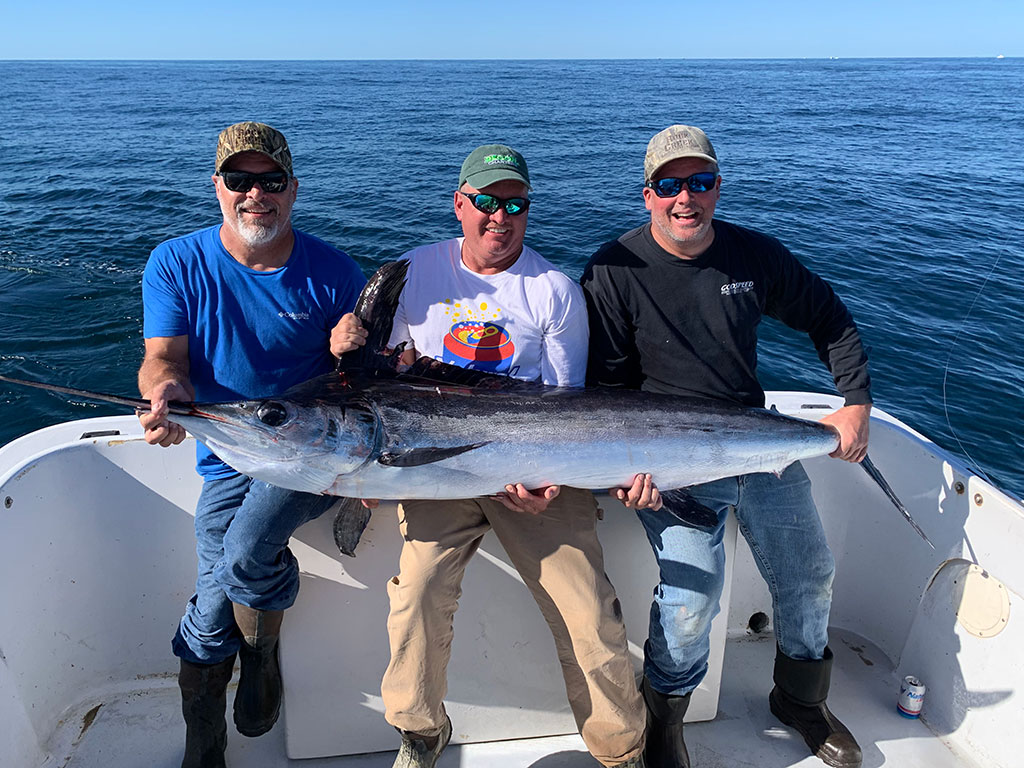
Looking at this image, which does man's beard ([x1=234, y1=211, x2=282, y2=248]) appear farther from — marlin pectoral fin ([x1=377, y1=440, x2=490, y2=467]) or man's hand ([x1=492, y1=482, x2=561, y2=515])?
man's hand ([x1=492, y1=482, x2=561, y2=515])

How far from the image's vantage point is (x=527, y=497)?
7.83 ft

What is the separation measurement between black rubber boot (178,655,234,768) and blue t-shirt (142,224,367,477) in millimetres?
647

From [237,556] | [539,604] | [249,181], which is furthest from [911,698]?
[249,181]

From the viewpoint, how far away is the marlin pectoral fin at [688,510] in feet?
8.13

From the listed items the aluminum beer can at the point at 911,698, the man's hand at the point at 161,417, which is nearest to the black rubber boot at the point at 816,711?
the aluminum beer can at the point at 911,698

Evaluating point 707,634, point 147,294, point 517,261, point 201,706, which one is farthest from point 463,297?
point 201,706

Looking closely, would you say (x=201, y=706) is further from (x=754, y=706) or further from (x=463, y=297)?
(x=754, y=706)

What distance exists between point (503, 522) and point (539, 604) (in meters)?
0.30

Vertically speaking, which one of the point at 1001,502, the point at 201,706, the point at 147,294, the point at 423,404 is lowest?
the point at 201,706

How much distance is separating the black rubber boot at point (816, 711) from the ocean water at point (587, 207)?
3.25 meters

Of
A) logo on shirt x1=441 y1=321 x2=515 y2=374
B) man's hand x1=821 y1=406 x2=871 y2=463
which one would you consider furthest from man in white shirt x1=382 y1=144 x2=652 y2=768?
man's hand x1=821 y1=406 x2=871 y2=463

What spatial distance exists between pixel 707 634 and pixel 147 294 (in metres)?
2.24

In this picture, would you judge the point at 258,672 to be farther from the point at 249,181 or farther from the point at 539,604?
the point at 249,181

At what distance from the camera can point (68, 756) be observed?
267 cm
